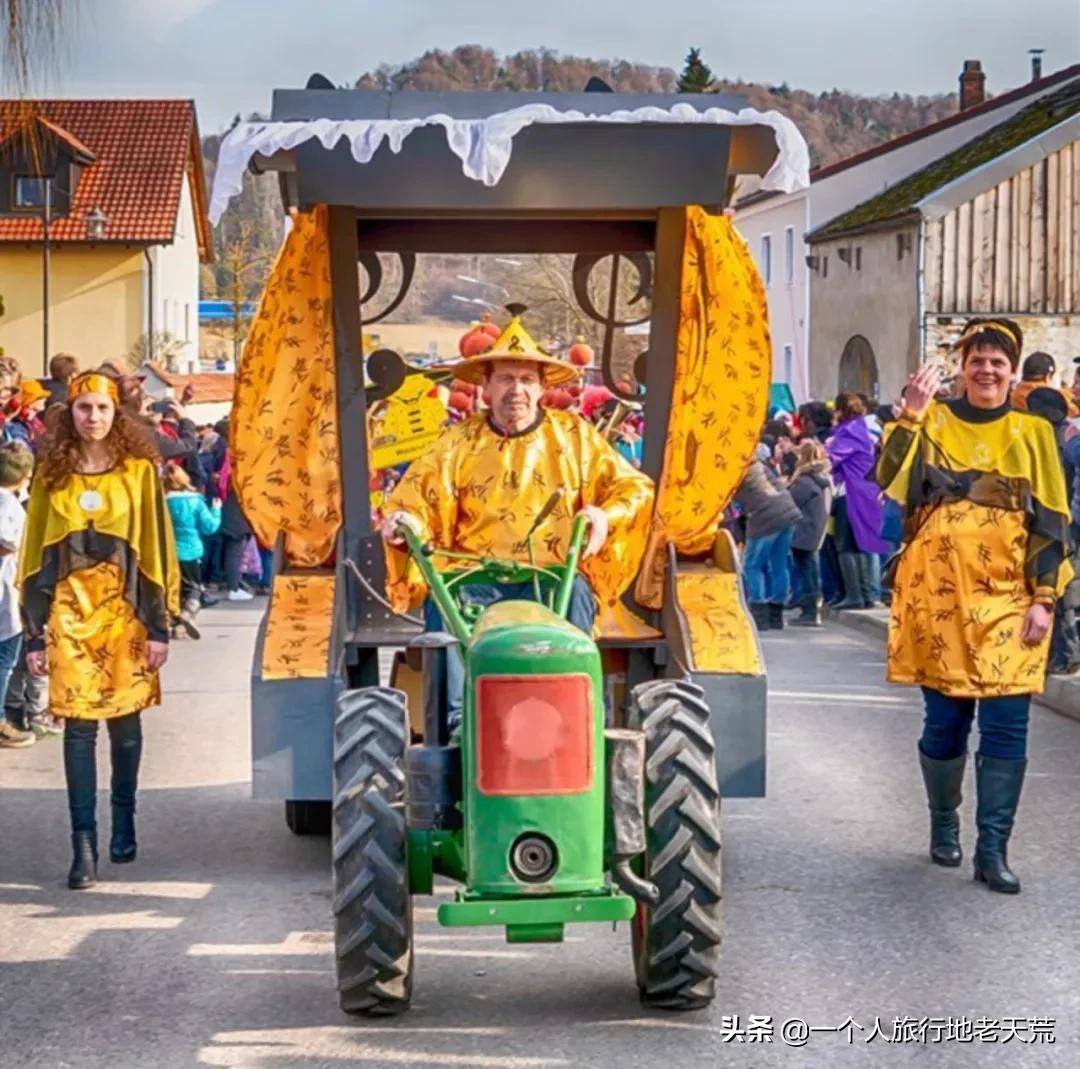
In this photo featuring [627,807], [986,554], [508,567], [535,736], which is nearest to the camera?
[535,736]

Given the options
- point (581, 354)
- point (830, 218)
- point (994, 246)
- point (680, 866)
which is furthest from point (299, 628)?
point (830, 218)

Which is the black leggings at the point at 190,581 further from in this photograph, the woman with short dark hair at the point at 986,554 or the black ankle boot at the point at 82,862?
the woman with short dark hair at the point at 986,554

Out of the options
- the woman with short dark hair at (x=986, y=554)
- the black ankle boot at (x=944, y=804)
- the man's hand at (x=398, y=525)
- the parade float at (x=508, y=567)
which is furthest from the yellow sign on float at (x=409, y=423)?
the black ankle boot at (x=944, y=804)

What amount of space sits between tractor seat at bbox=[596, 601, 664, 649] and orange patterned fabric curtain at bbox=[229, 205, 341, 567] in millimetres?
1105

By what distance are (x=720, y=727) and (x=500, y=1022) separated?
1.66 meters

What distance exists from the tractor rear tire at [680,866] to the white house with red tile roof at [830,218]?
31.1 m

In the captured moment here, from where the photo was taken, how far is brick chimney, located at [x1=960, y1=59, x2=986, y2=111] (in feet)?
168

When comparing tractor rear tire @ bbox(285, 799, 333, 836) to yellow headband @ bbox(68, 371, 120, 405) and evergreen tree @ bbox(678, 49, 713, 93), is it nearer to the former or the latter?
yellow headband @ bbox(68, 371, 120, 405)

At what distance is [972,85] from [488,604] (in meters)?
47.1

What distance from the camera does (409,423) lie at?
9.11m

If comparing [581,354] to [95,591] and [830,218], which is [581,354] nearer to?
[95,591]

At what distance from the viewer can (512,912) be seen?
5.44 meters

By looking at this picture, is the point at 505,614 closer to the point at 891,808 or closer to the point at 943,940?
the point at 943,940

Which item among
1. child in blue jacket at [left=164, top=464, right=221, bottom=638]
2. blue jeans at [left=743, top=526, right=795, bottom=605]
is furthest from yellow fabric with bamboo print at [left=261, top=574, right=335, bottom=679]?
blue jeans at [left=743, top=526, right=795, bottom=605]
